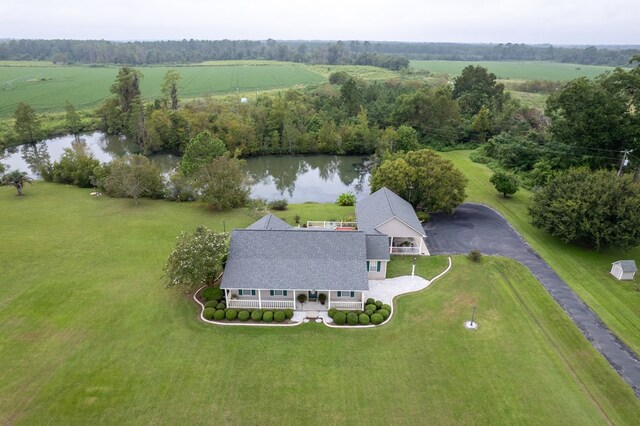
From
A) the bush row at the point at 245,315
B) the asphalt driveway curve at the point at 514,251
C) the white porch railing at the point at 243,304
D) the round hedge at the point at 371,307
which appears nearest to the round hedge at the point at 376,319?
the round hedge at the point at 371,307

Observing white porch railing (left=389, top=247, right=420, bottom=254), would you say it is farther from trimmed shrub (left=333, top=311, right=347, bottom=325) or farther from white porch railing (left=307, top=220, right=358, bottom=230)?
trimmed shrub (left=333, top=311, right=347, bottom=325)

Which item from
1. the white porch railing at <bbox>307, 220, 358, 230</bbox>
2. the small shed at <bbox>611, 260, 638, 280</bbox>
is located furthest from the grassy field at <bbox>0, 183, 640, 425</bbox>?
the white porch railing at <bbox>307, 220, 358, 230</bbox>

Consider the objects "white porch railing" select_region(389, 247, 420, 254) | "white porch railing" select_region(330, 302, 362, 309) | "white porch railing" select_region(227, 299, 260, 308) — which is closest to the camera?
"white porch railing" select_region(227, 299, 260, 308)

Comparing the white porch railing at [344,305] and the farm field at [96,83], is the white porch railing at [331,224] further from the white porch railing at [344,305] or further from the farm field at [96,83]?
the farm field at [96,83]

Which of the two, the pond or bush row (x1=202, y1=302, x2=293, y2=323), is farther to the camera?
the pond

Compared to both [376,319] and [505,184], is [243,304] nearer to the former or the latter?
[376,319]

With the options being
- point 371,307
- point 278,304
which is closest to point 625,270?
point 371,307

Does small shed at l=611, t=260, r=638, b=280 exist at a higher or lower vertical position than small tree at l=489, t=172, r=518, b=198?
lower
